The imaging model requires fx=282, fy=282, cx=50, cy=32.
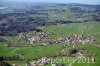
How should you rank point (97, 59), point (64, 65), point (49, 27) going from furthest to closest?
point (49, 27) < point (97, 59) < point (64, 65)

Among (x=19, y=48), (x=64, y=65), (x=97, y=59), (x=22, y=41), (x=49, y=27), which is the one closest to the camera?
(x=64, y=65)

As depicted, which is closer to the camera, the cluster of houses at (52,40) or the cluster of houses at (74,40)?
the cluster of houses at (74,40)

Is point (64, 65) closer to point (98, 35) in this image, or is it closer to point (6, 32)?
point (98, 35)

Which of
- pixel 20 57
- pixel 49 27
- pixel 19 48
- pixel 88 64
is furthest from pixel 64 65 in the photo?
pixel 49 27

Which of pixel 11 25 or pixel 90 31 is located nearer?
pixel 90 31

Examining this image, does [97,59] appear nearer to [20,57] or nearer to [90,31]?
[20,57]

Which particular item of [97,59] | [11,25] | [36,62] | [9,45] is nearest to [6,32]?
[11,25]

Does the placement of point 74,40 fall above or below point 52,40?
above

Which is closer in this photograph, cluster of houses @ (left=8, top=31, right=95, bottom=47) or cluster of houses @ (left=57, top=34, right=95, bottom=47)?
cluster of houses @ (left=57, top=34, right=95, bottom=47)

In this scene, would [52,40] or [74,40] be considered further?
[52,40]
